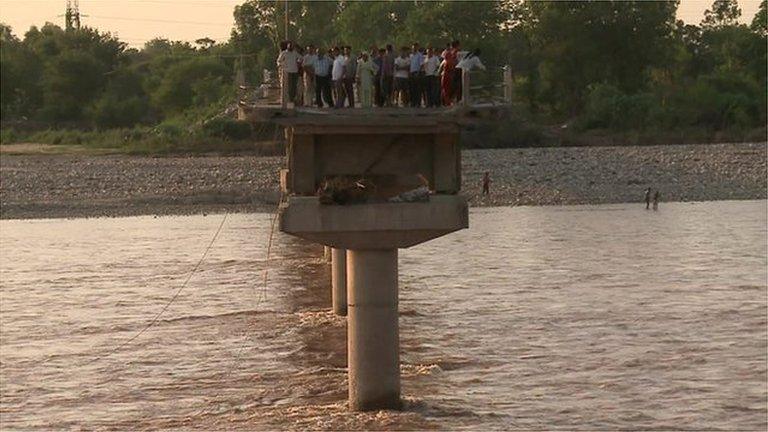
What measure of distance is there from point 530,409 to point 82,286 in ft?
63.0

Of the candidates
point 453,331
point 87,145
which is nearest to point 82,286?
point 453,331

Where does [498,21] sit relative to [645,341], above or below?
above

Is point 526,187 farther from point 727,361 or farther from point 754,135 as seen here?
point 727,361

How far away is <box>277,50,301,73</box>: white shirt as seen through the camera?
21.8 metres

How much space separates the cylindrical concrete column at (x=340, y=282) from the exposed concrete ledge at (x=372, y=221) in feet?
34.6

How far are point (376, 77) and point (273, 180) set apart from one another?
42186 millimetres

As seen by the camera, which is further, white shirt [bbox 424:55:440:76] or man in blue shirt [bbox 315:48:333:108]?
man in blue shirt [bbox 315:48:333:108]

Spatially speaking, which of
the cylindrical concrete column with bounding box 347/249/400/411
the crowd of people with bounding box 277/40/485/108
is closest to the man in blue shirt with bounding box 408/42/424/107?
the crowd of people with bounding box 277/40/485/108

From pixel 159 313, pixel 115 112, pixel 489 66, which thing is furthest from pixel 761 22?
pixel 159 313

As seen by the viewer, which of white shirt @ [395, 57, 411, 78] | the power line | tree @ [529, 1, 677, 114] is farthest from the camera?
tree @ [529, 1, 677, 114]

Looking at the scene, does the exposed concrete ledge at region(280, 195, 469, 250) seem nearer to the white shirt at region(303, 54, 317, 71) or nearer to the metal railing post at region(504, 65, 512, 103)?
the metal railing post at region(504, 65, 512, 103)

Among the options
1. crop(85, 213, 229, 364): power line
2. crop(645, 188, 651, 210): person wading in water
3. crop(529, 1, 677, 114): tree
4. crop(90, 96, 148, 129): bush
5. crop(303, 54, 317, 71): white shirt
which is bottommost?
crop(85, 213, 229, 364): power line

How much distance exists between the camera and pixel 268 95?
24844 mm

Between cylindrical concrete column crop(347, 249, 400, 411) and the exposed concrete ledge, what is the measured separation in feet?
0.94
